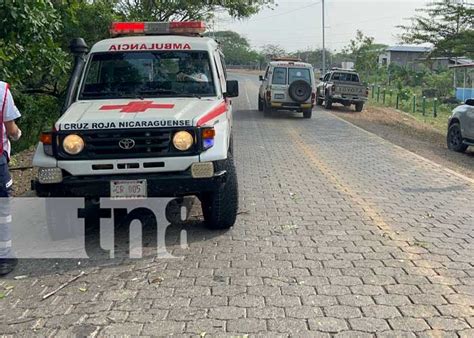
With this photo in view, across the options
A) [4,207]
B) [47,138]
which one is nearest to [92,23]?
[47,138]

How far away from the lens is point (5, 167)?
4277mm

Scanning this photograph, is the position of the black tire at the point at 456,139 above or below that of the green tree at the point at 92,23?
below

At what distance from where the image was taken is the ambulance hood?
462cm

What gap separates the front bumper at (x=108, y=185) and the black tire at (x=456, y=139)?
9.27 m

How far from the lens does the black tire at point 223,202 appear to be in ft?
16.1

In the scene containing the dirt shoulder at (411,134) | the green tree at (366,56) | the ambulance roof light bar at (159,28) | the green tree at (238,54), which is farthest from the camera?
the green tree at (238,54)

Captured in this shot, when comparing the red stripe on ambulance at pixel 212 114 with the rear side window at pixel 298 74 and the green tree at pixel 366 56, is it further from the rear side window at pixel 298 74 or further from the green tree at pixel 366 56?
the green tree at pixel 366 56

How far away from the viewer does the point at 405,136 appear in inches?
603

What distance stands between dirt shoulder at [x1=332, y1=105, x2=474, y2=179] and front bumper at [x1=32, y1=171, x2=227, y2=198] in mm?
6563

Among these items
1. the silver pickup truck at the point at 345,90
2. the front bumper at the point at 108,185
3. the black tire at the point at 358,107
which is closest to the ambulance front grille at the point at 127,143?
the front bumper at the point at 108,185

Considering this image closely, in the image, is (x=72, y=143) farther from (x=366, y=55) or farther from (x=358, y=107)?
(x=366, y=55)

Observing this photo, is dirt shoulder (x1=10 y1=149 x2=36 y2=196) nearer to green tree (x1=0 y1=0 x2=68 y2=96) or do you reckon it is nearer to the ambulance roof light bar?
green tree (x1=0 y1=0 x2=68 y2=96)

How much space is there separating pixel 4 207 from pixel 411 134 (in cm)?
1395

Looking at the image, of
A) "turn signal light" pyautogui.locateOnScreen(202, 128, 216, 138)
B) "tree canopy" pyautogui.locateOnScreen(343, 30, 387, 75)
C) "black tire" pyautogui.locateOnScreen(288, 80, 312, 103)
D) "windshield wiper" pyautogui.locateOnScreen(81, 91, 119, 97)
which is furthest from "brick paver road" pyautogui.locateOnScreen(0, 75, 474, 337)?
"tree canopy" pyautogui.locateOnScreen(343, 30, 387, 75)
